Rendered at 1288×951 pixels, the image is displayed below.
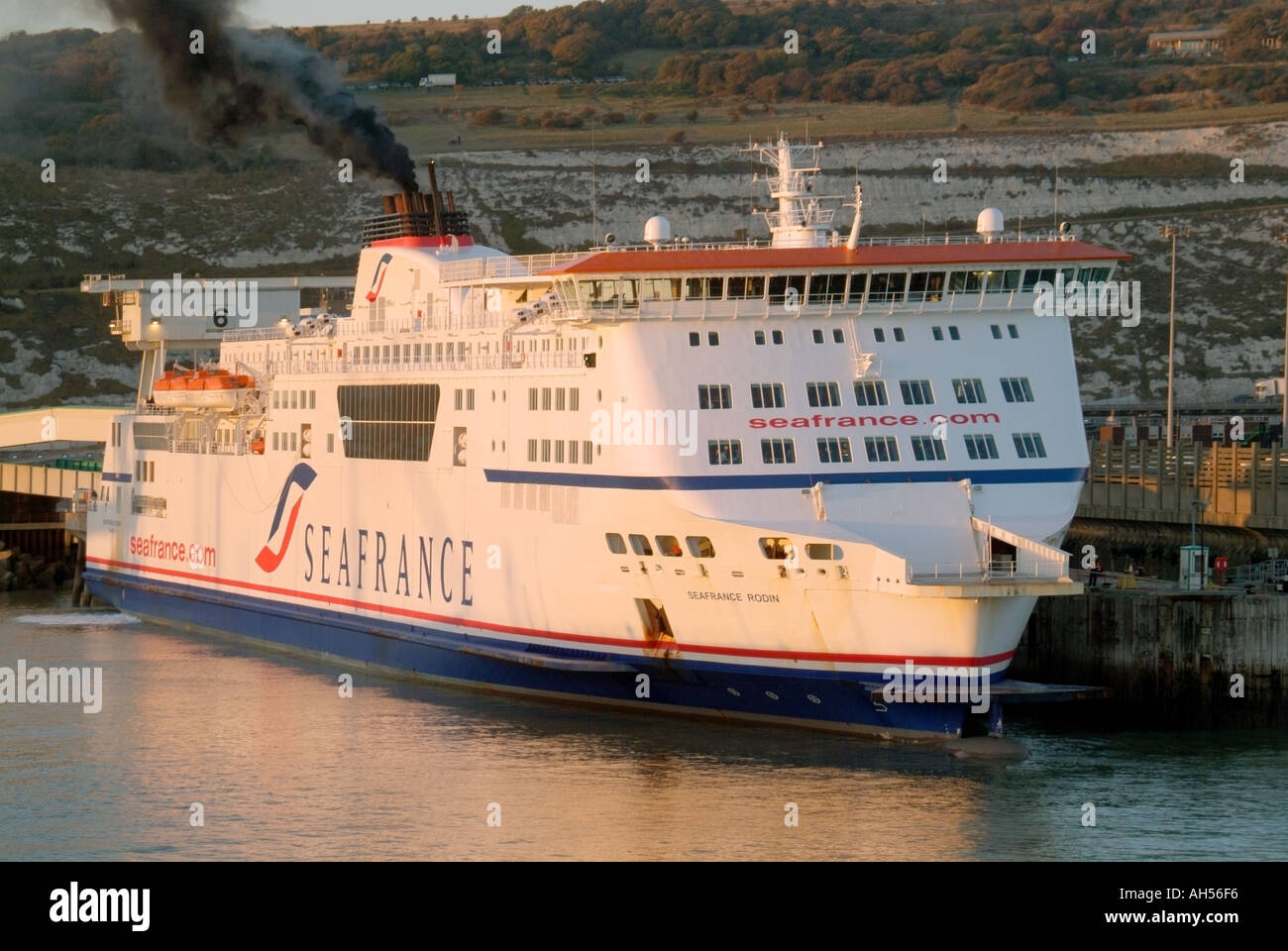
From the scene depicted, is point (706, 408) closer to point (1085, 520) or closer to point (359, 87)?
point (1085, 520)

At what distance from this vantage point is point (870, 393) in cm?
3438

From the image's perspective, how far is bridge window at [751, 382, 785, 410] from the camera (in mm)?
34031

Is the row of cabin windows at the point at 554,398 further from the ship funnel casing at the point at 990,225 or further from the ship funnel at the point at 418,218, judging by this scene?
the ship funnel at the point at 418,218

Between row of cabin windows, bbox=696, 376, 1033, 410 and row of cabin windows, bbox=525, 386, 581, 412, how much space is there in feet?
8.11

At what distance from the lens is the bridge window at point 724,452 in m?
33.5

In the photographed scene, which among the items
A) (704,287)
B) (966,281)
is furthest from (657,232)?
(966,281)

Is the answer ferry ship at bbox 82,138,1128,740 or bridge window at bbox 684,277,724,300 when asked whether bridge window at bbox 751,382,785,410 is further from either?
bridge window at bbox 684,277,724,300

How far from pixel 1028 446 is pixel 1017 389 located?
106 cm

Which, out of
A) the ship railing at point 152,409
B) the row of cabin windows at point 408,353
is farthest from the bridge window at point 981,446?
the ship railing at point 152,409

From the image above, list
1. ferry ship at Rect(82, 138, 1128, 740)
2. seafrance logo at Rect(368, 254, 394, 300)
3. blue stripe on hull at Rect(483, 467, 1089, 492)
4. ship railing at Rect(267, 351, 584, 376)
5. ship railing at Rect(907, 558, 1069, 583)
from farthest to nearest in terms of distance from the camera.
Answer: seafrance logo at Rect(368, 254, 394, 300), ship railing at Rect(267, 351, 584, 376), blue stripe on hull at Rect(483, 467, 1089, 492), ferry ship at Rect(82, 138, 1128, 740), ship railing at Rect(907, 558, 1069, 583)

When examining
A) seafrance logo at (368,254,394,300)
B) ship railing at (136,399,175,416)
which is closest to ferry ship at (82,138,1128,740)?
seafrance logo at (368,254,394,300)

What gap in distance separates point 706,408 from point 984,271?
18.1 feet

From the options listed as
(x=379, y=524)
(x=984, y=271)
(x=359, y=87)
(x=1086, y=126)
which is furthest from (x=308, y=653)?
(x=359, y=87)

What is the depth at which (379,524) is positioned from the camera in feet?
138
